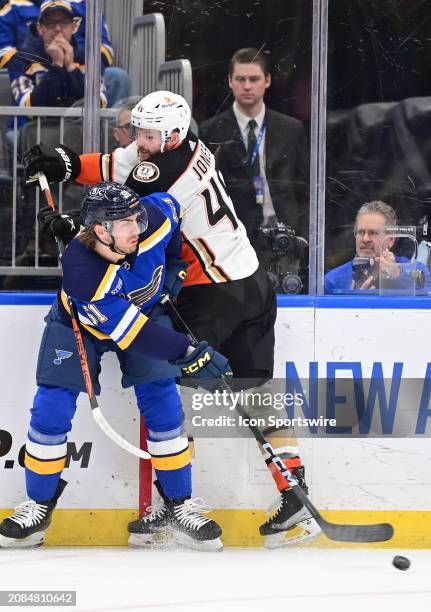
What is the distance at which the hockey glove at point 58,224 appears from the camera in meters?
3.45

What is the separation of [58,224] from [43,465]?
2.36 ft

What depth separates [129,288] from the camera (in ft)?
11.0

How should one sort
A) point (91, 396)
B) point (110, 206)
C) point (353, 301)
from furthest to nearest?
A: point (353, 301), point (91, 396), point (110, 206)

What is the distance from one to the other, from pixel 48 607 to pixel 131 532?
97 centimetres

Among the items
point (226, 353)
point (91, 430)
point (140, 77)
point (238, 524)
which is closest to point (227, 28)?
point (140, 77)

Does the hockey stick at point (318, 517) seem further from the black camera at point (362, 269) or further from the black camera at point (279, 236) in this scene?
the black camera at point (362, 269)

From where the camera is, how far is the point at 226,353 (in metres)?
3.66

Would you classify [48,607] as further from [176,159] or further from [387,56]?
[387,56]

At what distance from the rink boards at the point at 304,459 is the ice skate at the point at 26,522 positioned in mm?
168

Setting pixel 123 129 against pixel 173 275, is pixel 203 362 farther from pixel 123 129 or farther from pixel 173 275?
pixel 123 129

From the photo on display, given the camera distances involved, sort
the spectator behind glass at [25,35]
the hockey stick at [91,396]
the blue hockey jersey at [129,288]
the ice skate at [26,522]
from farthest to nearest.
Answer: the spectator behind glass at [25,35], the ice skate at [26,522], the hockey stick at [91,396], the blue hockey jersey at [129,288]

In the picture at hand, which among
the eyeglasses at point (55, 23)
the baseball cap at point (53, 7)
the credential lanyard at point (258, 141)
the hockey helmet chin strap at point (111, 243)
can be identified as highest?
the baseball cap at point (53, 7)

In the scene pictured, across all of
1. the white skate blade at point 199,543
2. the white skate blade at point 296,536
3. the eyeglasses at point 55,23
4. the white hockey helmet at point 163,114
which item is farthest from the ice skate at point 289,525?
the eyeglasses at point 55,23

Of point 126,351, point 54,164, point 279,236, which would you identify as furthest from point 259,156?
point 126,351
